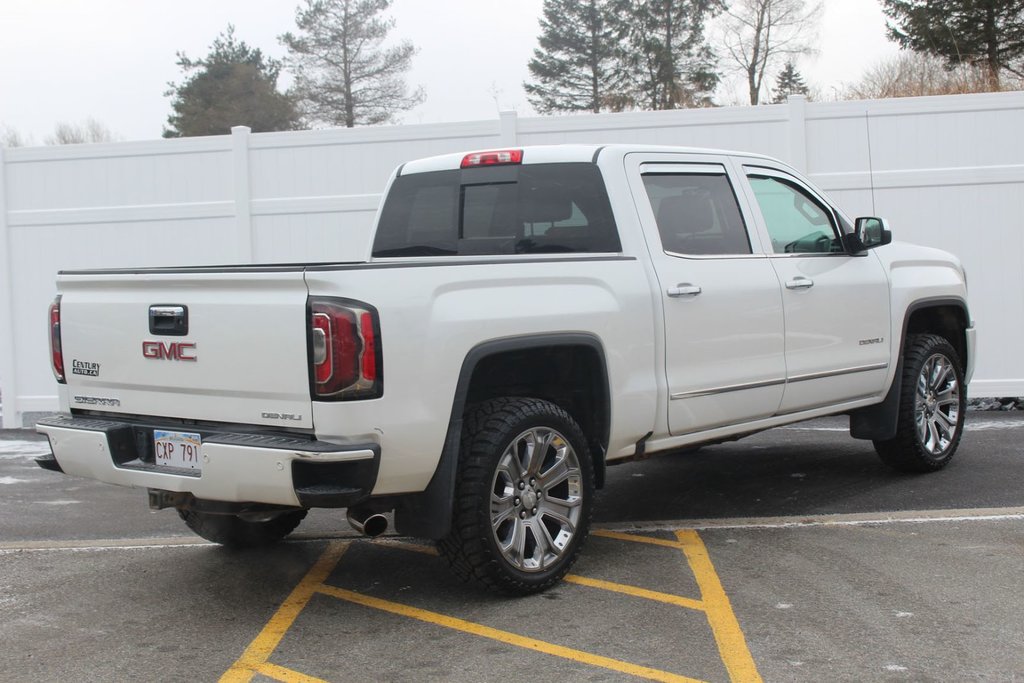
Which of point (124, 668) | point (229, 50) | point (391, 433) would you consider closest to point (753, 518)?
point (391, 433)

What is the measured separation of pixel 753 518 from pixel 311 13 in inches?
1739

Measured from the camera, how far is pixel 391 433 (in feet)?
13.7

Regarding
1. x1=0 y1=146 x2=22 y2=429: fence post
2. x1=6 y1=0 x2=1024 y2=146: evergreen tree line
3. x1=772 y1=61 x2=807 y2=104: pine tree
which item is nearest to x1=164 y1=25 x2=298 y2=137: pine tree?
x1=6 y1=0 x2=1024 y2=146: evergreen tree line

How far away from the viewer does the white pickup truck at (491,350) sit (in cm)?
416

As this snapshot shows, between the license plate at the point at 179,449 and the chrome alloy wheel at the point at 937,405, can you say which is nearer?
the license plate at the point at 179,449

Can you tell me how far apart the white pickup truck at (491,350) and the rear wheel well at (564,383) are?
1cm

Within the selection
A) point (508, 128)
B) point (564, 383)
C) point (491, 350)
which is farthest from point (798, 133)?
point (491, 350)

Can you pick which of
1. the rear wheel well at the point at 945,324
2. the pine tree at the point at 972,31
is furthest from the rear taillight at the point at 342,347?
the pine tree at the point at 972,31

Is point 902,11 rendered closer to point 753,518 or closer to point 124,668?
point 753,518

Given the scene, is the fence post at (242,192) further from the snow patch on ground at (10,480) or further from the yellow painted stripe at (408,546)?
the yellow painted stripe at (408,546)

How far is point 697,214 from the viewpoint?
570cm

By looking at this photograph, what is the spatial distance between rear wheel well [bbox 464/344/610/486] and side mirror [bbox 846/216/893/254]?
2152 mm

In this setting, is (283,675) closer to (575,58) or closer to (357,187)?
(357,187)

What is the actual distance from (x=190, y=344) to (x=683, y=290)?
2.26 metres
